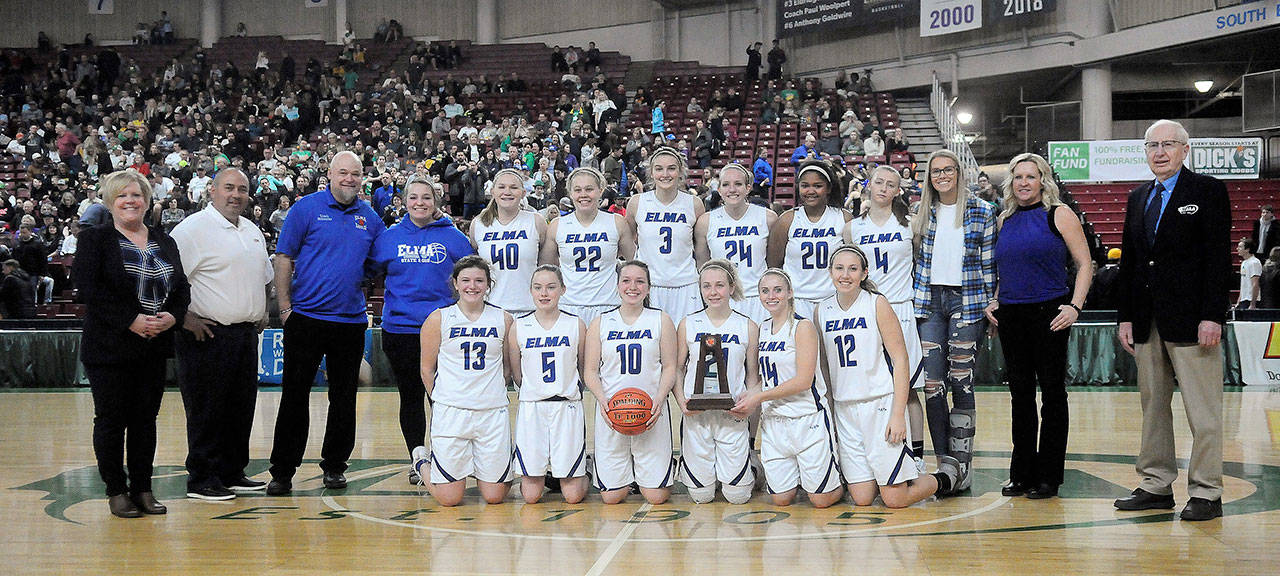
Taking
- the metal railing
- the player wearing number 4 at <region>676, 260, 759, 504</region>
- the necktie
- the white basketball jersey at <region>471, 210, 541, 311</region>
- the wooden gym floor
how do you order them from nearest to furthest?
the wooden gym floor < the necktie < the player wearing number 4 at <region>676, 260, 759, 504</region> < the white basketball jersey at <region>471, 210, 541, 311</region> < the metal railing

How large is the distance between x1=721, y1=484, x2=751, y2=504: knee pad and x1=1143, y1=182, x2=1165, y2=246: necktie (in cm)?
227

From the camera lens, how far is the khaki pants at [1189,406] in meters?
5.01

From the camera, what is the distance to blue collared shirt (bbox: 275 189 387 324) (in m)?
6.05

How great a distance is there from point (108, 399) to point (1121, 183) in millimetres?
19535

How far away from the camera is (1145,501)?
5277mm

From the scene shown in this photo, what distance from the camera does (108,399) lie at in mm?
5273

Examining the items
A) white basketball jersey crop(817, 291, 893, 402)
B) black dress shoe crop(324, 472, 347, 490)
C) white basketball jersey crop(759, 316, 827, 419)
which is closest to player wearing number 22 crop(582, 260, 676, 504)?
white basketball jersey crop(759, 316, 827, 419)

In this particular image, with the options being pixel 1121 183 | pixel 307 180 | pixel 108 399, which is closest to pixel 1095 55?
pixel 1121 183

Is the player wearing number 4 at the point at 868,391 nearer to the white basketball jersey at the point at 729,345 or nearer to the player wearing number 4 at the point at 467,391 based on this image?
the white basketball jersey at the point at 729,345

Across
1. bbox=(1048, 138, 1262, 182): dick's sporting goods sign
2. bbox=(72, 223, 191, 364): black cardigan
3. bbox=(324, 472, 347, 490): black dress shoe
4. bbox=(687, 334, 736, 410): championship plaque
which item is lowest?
bbox=(324, 472, 347, 490): black dress shoe

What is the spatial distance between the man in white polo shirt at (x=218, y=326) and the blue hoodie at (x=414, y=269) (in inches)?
26.6

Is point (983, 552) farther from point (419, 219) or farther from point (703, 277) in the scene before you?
point (419, 219)

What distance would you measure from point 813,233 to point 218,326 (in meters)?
3.24

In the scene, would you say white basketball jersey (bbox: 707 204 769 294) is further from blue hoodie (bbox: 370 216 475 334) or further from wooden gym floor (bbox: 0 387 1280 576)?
blue hoodie (bbox: 370 216 475 334)
